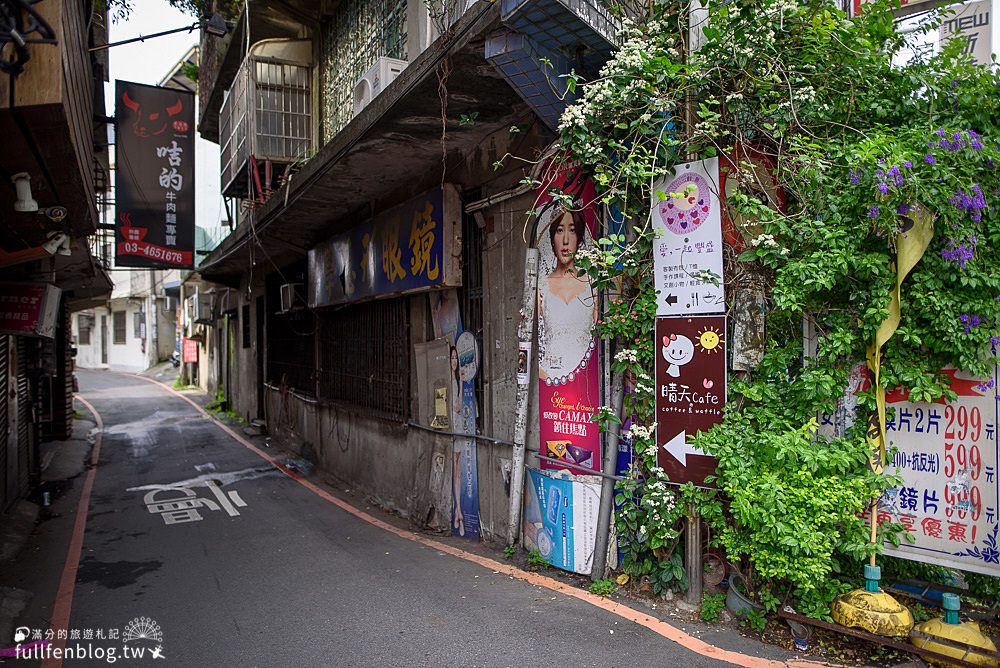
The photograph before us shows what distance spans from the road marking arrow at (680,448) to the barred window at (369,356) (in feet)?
14.8

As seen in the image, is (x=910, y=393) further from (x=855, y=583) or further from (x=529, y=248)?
(x=529, y=248)

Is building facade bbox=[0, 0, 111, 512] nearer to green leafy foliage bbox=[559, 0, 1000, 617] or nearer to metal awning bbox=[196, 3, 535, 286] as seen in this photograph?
metal awning bbox=[196, 3, 535, 286]

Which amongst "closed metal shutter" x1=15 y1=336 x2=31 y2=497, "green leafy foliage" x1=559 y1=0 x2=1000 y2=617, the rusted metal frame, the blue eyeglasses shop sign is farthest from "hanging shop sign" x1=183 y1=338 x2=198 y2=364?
the rusted metal frame

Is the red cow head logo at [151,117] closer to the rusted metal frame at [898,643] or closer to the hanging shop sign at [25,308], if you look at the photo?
the hanging shop sign at [25,308]

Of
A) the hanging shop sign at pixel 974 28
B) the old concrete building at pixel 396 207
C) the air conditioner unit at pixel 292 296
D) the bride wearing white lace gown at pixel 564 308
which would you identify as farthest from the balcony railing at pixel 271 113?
the hanging shop sign at pixel 974 28

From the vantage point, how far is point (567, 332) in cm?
554

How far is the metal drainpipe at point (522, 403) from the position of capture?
5.70 metres

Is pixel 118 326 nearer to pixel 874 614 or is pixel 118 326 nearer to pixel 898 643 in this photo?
pixel 874 614

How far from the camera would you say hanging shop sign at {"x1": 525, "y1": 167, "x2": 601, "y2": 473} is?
534 cm

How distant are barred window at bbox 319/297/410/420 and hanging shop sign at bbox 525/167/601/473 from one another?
3109 millimetres

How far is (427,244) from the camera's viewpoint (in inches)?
285

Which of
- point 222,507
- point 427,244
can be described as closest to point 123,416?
point 222,507

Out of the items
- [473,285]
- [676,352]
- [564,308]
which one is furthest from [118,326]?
[676,352]

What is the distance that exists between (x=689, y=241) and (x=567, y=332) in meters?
1.40
